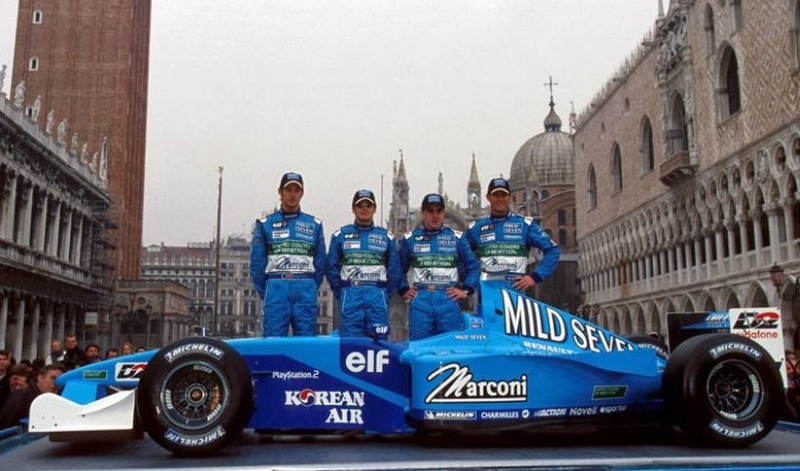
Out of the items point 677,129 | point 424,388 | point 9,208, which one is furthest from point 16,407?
point 677,129

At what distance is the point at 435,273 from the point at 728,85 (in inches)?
1091

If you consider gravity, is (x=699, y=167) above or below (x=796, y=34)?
below

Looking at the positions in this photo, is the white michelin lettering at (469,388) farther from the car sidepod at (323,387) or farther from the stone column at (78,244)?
the stone column at (78,244)

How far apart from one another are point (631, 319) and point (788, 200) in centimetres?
1821

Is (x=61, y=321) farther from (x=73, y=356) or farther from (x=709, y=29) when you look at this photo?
(x=709, y=29)

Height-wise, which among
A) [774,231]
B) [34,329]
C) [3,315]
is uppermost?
[774,231]

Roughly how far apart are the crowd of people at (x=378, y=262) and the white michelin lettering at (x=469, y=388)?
7.53 feet

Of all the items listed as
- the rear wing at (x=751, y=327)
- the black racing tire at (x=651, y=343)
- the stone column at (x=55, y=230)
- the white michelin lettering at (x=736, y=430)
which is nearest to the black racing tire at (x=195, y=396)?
the white michelin lettering at (x=736, y=430)

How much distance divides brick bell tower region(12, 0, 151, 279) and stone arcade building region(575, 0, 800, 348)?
120 ft

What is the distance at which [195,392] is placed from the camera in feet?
14.3

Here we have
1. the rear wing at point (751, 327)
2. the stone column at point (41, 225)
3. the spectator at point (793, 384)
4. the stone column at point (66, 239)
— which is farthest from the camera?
the stone column at point (66, 239)

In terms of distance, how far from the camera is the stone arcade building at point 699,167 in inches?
1005

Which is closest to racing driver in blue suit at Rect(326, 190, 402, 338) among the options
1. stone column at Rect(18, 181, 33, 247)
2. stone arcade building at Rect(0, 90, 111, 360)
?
stone arcade building at Rect(0, 90, 111, 360)

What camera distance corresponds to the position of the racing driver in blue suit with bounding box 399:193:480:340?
7.22 m
